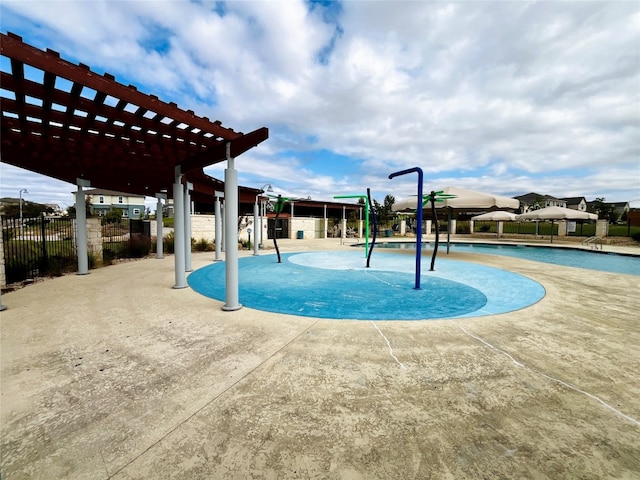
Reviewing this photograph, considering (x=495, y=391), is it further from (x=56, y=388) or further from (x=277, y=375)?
(x=56, y=388)

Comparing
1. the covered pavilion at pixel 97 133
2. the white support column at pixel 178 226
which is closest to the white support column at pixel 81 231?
the covered pavilion at pixel 97 133

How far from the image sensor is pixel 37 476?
163 cm

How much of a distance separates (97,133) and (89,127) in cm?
119

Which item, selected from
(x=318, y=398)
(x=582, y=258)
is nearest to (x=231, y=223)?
(x=318, y=398)

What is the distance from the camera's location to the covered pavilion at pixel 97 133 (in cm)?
318

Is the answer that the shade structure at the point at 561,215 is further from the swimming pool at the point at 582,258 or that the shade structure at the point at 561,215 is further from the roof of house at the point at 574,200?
the roof of house at the point at 574,200

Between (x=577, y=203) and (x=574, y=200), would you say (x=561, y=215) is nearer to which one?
(x=574, y=200)

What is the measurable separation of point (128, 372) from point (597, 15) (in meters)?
11.3

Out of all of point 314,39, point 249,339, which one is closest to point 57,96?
point 249,339

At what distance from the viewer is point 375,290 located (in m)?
6.71

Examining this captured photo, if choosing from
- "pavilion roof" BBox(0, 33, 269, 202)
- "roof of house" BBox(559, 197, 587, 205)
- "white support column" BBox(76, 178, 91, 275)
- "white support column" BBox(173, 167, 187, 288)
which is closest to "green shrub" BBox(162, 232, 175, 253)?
"white support column" BBox(76, 178, 91, 275)

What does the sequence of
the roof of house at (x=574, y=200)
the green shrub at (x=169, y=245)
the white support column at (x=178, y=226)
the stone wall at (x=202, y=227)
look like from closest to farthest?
1. the white support column at (x=178, y=226)
2. the green shrub at (x=169, y=245)
3. the stone wall at (x=202, y=227)
4. the roof of house at (x=574, y=200)

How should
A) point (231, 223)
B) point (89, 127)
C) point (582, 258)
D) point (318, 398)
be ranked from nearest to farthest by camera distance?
point (318, 398)
point (89, 127)
point (231, 223)
point (582, 258)

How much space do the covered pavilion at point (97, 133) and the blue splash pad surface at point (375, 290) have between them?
1.23 m
